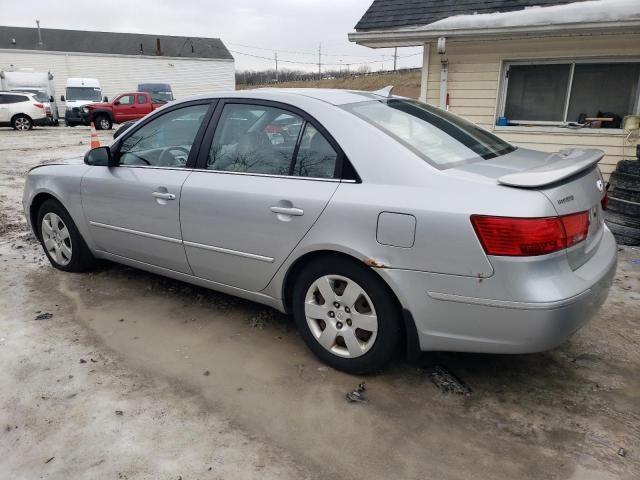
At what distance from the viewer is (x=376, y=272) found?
253 cm

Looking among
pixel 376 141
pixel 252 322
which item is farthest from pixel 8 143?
pixel 376 141

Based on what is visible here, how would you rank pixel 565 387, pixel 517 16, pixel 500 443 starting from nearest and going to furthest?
pixel 500 443 < pixel 565 387 < pixel 517 16

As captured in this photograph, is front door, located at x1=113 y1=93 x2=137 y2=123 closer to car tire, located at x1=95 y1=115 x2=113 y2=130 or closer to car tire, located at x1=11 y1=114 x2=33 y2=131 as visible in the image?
car tire, located at x1=95 y1=115 x2=113 y2=130

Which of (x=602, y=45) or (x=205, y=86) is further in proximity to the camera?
(x=205, y=86)

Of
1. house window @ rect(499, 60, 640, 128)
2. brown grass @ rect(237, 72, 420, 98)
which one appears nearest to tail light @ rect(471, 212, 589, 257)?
house window @ rect(499, 60, 640, 128)

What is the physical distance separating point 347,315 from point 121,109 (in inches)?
857

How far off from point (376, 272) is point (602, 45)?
6.24 meters

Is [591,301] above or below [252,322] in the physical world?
above

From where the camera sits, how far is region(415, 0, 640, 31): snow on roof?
6148 millimetres

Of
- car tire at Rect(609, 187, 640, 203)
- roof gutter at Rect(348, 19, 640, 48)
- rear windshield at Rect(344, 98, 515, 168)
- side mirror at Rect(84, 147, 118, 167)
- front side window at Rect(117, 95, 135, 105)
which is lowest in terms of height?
car tire at Rect(609, 187, 640, 203)

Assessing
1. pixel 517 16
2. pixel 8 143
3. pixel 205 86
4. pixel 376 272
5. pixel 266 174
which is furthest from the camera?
pixel 205 86

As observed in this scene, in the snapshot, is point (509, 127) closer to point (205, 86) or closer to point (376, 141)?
point (376, 141)

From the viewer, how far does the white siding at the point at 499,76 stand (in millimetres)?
6840

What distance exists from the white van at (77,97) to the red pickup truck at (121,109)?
2.15 meters
